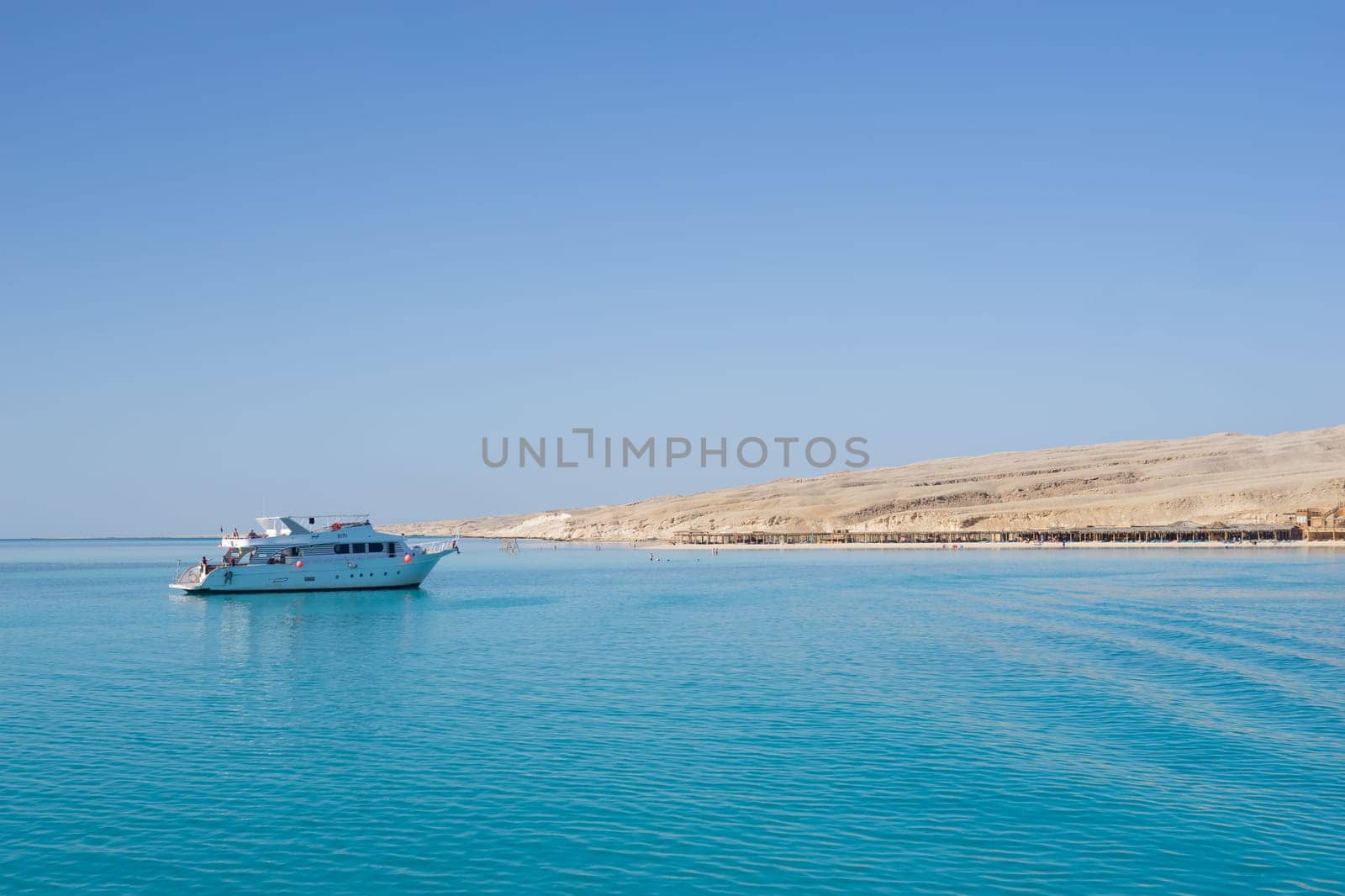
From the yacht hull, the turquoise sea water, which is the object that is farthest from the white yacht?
the turquoise sea water

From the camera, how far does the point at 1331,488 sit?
158 metres

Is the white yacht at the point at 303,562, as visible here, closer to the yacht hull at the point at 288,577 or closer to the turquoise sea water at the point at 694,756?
the yacht hull at the point at 288,577

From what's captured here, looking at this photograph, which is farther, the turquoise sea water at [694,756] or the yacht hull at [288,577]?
the yacht hull at [288,577]

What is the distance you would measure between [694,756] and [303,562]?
64492mm

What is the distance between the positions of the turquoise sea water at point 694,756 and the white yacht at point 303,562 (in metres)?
26.0

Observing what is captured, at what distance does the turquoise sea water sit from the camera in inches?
762

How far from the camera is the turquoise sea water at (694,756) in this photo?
63.5ft

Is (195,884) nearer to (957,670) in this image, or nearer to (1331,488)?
(957,670)

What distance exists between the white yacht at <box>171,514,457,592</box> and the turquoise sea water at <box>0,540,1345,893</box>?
2600 centimetres

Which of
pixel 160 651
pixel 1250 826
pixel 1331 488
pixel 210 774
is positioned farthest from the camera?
pixel 1331 488

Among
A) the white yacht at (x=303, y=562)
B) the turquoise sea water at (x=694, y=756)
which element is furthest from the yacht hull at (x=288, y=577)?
the turquoise sea water at (x=694, y=756)

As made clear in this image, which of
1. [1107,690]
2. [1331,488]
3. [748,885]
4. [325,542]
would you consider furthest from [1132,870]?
[1331,488]

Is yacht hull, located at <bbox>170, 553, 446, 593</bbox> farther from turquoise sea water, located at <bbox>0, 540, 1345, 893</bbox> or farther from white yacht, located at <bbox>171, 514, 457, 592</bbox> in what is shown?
turquoise sea water, located at <bbox>0, 540, 1345, 893</bbox>

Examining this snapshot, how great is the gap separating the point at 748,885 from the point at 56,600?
8518 cm
